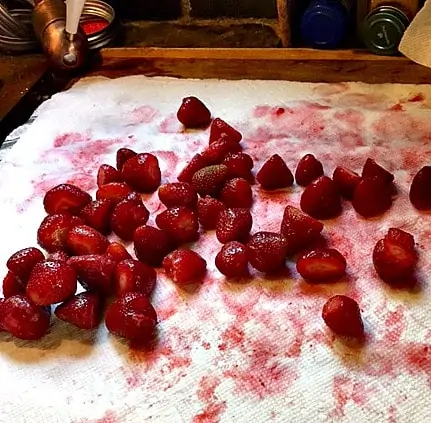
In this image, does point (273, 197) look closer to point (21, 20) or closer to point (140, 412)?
point (140, 412)

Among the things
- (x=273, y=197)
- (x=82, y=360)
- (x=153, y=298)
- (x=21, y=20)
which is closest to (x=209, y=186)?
(x=273, y=197)

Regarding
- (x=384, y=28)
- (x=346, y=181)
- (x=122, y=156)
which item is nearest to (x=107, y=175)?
(x=122, y=156)

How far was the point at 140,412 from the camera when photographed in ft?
2.64

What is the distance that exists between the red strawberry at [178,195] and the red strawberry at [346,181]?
0.21 meters

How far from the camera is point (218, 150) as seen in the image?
116 cm

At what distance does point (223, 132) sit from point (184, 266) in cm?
33

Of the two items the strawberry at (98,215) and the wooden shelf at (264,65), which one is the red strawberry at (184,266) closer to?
the strawberry at (98,215)

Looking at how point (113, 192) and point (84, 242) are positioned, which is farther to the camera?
point (113, 192)

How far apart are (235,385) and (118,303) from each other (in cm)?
17

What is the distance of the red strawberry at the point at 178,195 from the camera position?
1073 millimetres

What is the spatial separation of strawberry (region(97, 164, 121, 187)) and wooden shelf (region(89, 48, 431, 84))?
36 cm

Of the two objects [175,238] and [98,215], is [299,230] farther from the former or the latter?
[98,215]

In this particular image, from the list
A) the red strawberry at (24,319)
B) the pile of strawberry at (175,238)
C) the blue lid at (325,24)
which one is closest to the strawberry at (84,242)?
the pile of strawberry at (175,238)

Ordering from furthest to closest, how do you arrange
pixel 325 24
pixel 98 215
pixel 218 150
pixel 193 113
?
pixel 325 24, pixel 193 113, pixel 218 150, pixel 98 215
